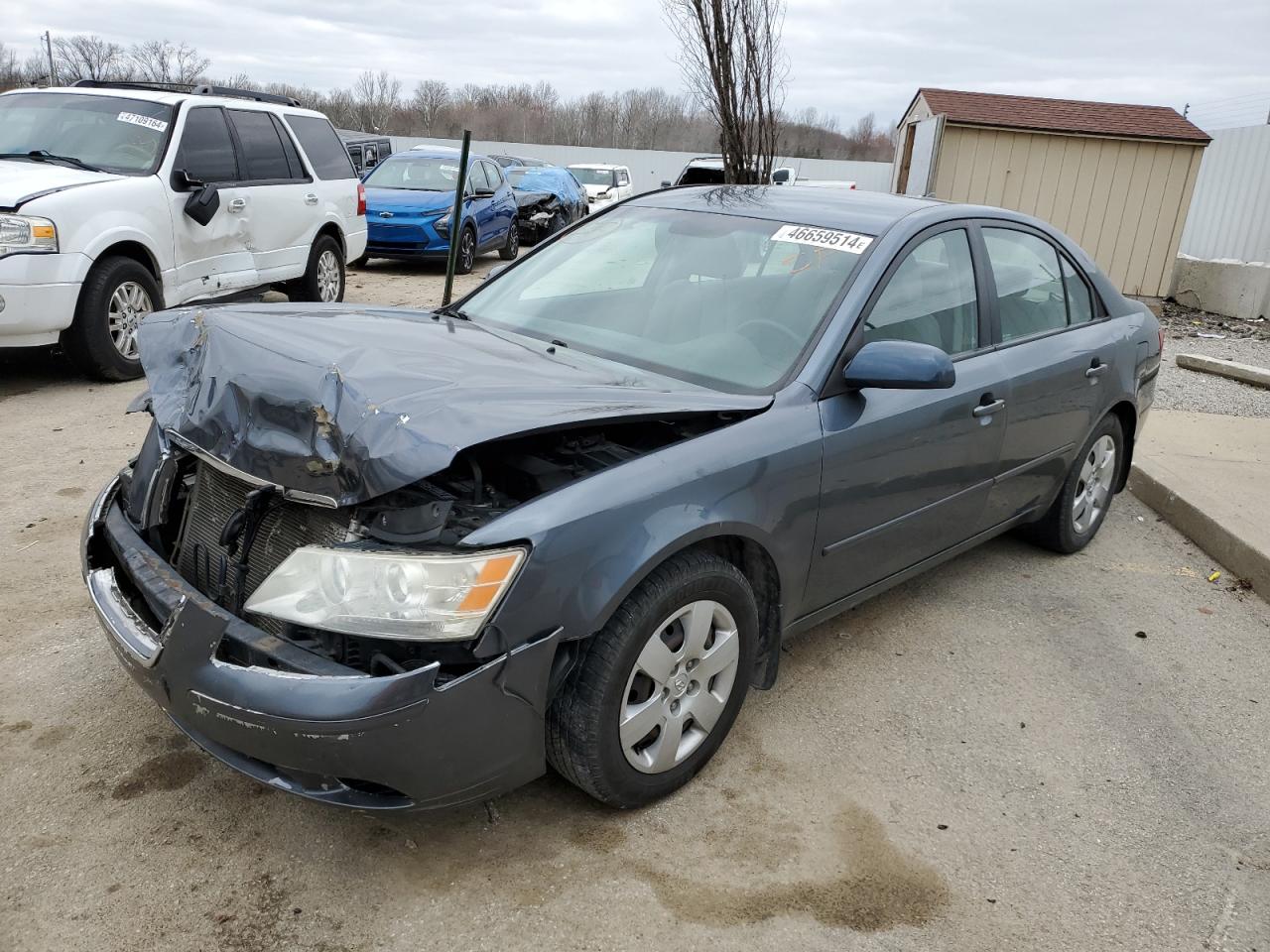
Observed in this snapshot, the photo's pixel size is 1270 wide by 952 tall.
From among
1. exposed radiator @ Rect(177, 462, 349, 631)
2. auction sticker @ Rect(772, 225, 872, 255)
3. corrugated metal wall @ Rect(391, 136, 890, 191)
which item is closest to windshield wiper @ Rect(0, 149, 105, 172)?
exposed radiator @ Rect(177, 462, 349, 631)

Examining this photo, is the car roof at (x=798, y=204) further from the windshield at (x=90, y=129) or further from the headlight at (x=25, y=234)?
the windshield at (x=90, y=129)

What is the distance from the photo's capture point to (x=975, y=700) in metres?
3.46

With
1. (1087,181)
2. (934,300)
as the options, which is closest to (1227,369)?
(1087,181)

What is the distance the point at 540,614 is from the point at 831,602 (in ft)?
4.43

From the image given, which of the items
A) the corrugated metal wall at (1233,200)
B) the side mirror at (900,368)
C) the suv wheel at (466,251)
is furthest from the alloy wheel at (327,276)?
the corrugated metal wall at (1233,200)

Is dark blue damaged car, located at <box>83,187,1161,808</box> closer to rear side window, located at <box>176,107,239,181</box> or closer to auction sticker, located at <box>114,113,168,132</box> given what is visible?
rear side window, located at <box>176,107,239,181</box>

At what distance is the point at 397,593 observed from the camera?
2186 millimetres

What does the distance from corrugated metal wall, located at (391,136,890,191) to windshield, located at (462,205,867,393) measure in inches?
1341

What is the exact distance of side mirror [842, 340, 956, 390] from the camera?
2898mm

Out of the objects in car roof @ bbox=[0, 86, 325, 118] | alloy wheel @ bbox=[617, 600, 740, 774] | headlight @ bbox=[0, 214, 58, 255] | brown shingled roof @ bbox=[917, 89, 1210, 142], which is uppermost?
brown shingled roof @ bbox=[917, 89, 1210, 142]

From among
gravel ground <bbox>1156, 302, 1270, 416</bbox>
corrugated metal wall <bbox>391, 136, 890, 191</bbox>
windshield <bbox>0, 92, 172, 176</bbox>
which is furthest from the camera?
corrugated metal wall <bbox>391, 136, 890, 191</bbox>

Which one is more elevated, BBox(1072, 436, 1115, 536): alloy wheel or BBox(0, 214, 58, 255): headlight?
BBox(0, 214, 58, 255): headlight

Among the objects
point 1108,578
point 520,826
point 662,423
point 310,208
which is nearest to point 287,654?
point 520,826

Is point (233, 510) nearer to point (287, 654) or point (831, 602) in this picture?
point (287, 654)
